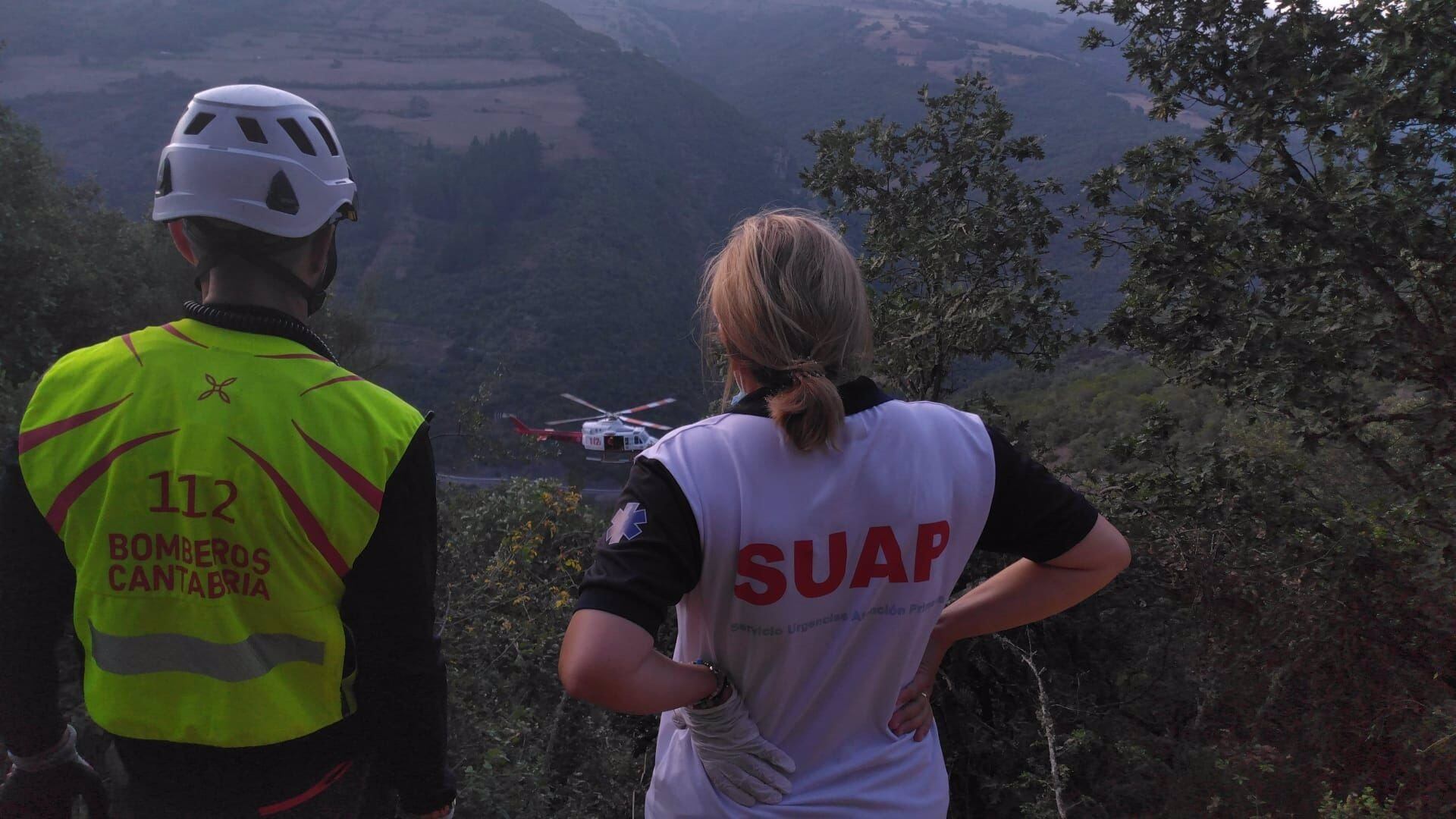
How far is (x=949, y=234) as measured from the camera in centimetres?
557

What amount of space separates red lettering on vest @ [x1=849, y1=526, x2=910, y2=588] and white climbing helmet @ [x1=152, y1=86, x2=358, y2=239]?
114 centimetres

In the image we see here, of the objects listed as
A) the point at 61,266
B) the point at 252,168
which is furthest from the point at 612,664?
the point at 61,266

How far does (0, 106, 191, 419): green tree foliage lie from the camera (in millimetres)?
12234

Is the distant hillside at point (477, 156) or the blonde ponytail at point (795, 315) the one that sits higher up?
→ the blonde ponytail at point (795, 315)

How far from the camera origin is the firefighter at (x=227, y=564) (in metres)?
1.36

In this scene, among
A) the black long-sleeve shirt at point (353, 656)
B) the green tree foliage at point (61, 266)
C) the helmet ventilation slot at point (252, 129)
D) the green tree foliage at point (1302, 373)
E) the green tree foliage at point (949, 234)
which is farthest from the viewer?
the green tree foliage at point (61, 266)

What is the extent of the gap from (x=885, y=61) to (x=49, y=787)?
95.6 m

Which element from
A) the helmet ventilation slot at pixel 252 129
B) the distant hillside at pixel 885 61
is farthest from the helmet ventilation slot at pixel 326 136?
the distant hillside at pixel 885 61

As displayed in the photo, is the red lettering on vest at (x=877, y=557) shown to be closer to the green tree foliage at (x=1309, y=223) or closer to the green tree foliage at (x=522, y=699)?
the green tree foliage at (x=522, y=699)

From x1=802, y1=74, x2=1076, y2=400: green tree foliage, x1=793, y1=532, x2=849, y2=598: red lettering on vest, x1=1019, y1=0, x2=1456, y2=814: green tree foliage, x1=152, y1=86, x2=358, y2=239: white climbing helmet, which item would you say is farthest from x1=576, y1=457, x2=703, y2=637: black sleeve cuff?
x1=802, y1=74, x2=1076, y2=400: green tree foliage

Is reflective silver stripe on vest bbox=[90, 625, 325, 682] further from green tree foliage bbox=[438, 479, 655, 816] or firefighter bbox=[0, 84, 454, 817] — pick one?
green tree foliage bbox=[438, 479, 655, 816]

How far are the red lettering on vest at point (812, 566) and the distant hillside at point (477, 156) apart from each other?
2687 cm

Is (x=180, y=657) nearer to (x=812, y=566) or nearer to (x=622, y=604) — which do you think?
(x=622, y=604)

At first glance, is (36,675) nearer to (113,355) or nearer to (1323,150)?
(113,355)
